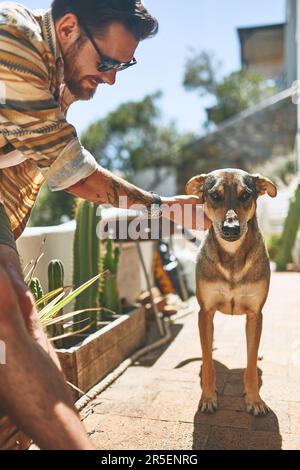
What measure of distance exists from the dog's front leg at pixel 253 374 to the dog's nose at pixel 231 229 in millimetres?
599

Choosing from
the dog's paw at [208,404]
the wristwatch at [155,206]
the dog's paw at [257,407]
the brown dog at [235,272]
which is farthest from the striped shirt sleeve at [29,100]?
the dog's paw at [257,407]

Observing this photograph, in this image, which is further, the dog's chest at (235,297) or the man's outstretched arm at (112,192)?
the dog's chest at (235,297)

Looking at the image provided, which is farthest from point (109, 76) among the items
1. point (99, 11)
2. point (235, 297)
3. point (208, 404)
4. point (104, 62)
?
point (208, 404)

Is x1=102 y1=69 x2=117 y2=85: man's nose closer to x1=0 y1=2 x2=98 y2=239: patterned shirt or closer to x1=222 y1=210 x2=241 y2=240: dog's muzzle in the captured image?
x1=0 y1=2 x2=98 y2=239: patterned shirt

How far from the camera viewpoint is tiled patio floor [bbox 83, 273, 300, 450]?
2.31 metres

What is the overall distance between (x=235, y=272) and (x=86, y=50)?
1.53 meters

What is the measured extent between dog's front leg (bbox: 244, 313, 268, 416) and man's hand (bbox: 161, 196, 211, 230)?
0.66 metres

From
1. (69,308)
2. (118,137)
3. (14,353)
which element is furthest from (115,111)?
(14,353)

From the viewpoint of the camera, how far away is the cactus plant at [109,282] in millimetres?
3730

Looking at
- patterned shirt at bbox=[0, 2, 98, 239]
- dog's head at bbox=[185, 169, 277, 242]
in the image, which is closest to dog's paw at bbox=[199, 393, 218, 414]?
dog's head at bbox=[185, 169, 277, 242]

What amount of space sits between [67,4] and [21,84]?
1.55 ft

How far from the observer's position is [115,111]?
3059 cm

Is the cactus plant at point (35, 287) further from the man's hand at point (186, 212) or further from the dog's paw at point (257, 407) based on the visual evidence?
the dog's paw at point (257, 407)

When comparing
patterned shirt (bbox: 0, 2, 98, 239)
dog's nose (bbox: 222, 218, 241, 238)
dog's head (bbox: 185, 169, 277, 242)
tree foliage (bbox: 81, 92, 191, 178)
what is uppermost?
patterned shirt (bbox: 0, 2, 98, 239)
